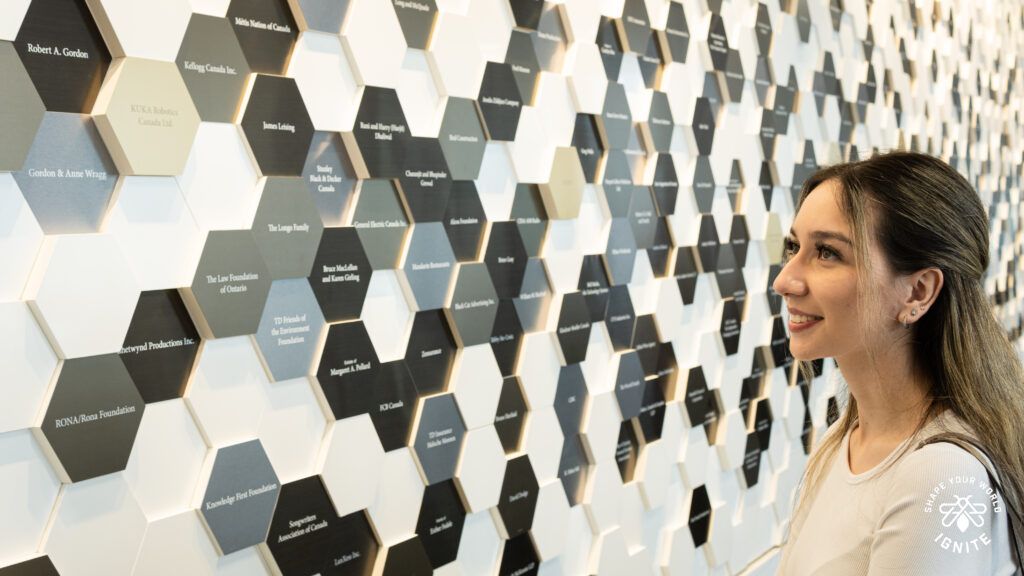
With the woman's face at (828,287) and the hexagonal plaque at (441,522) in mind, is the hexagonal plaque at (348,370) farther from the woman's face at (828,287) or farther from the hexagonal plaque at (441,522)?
the woman's face at (828,287)

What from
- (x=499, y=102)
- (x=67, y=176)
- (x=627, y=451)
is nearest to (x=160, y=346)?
(x=67, y=176)

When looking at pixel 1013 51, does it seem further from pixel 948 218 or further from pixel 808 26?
pixel 948 218

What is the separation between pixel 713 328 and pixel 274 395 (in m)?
1.14

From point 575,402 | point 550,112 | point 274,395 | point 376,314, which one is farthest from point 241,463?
point 550,112

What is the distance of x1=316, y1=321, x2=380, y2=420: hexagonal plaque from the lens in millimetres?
1031

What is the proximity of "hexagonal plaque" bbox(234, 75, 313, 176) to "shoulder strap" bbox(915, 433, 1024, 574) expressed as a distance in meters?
0.85

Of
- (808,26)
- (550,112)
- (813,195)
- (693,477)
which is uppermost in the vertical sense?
(808,26)

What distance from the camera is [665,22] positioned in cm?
161

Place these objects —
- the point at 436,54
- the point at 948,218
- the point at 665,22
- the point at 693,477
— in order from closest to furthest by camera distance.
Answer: the point at 948,218
the point at 436,54
the point at 665,22
the point at 693,477

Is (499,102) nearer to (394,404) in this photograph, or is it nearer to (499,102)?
(499,102)

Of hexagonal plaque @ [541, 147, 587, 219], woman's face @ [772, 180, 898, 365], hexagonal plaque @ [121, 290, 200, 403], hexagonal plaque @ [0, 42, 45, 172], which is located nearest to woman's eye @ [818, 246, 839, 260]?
woman's face @ [772, 180, 898, 365]

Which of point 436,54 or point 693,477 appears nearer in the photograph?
point 436,54

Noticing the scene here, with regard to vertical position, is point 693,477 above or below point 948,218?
below

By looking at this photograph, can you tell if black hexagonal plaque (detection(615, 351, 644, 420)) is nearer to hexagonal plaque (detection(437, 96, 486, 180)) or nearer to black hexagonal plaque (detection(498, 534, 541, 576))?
black hexagonal plaque (detection(498, 534, 541, 576))
